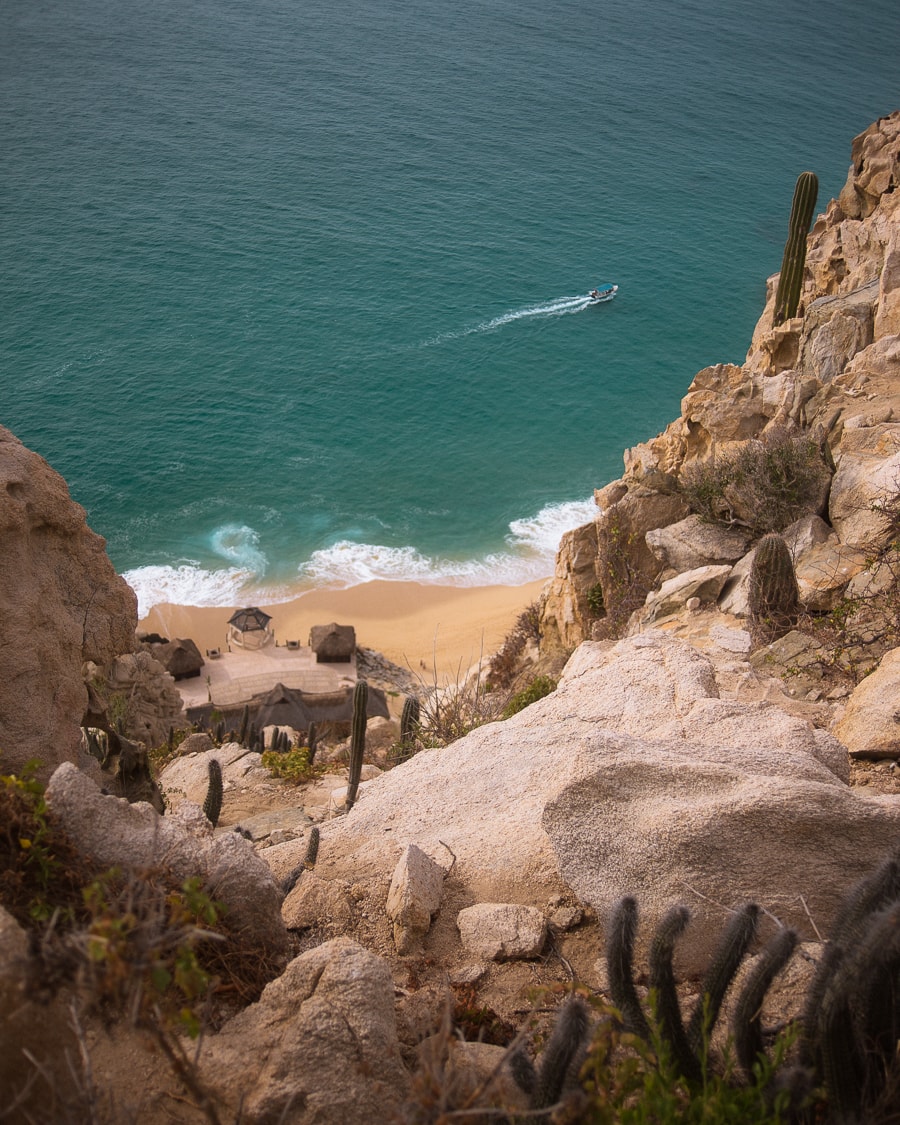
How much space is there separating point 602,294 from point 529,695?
53251 millimetres

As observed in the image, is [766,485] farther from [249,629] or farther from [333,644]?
[249,629]

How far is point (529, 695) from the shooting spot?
1538 cm

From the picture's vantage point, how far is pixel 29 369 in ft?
168

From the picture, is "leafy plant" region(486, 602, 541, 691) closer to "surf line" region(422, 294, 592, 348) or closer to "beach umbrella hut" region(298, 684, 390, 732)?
"beach umbrella hut" region(298, 684, 390, 732)

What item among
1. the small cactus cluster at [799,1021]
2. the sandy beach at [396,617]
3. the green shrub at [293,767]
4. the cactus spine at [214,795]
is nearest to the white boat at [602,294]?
the sandy beach at [396,617]

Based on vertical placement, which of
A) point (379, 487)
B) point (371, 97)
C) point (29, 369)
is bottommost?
point (379, 487)

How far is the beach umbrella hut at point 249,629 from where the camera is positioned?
3569 centimetres

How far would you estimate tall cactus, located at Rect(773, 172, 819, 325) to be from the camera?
23031 mm

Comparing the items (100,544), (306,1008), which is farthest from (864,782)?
(100,544)

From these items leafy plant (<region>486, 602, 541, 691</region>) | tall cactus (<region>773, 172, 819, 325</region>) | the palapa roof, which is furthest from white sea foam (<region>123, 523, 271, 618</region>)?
tall cactus (<region>773, 172, 819, 325</region>)

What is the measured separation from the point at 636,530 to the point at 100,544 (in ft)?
35.0

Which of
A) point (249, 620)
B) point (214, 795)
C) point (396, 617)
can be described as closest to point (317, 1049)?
point (214, 795)

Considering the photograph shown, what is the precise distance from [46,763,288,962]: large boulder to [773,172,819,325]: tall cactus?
22490mm

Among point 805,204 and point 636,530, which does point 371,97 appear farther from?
point 636,530
